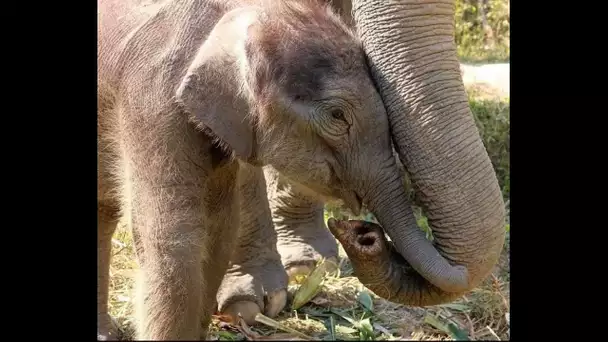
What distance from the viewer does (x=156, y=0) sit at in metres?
2.85

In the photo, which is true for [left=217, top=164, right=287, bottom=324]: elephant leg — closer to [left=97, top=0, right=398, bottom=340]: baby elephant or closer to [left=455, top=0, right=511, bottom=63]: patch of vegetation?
[left=97, top=0, right=398, bottom=340]: baby elephant

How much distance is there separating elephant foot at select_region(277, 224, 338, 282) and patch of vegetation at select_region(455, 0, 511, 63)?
11.4 ft

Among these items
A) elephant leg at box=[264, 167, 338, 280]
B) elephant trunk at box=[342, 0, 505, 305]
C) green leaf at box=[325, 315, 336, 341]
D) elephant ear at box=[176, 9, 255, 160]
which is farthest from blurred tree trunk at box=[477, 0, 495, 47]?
elephant ear at box=[176, 9, 255, 160]

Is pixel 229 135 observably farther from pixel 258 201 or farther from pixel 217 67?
pixel 258 201

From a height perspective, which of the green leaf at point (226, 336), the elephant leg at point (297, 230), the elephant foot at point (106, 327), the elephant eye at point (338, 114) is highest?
the elephant eye at point (338, 114)

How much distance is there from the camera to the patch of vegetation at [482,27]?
7.48m

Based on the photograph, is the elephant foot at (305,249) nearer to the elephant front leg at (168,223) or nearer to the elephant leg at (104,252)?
the elephant leg at (104,252)

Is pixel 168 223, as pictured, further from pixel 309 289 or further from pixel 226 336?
pixel 309 289

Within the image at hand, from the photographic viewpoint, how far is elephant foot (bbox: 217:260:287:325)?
353 centimetres

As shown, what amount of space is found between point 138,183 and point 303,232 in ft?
5.25

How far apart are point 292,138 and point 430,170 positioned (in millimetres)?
374

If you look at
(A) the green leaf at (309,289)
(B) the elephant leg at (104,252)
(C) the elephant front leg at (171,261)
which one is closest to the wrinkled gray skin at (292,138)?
(C) the elephant front leg at (171,261)

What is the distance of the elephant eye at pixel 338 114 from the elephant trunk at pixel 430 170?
0.41 feet
